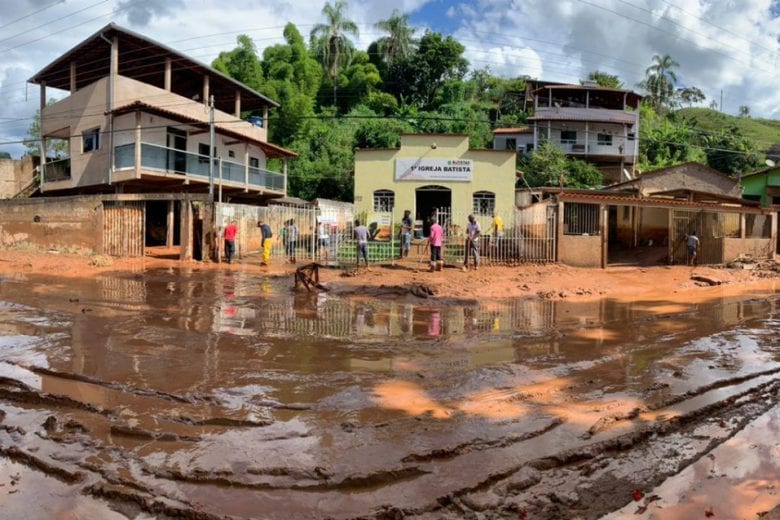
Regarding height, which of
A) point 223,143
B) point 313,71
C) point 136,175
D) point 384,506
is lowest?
point 384,506

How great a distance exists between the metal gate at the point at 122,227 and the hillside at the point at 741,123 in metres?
73.9

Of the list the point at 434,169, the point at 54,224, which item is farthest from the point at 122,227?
the point at 434,169

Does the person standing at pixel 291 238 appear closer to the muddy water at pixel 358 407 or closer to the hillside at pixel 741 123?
the muddy water at pixel 358 407

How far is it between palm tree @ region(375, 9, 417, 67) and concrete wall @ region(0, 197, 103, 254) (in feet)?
139

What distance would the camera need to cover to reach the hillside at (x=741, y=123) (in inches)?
3020

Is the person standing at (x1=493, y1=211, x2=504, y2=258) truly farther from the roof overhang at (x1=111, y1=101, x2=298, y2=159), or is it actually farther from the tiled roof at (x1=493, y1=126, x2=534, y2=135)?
the tiled roof at (x1=493, y1=126, x2=534, y2=135)

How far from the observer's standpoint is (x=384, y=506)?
12.7ft

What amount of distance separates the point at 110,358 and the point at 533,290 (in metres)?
11.1

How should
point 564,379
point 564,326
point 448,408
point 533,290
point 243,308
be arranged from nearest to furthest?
point 448,408 → point 564,379 → point 564,326 → point 243,308 → point 533,290

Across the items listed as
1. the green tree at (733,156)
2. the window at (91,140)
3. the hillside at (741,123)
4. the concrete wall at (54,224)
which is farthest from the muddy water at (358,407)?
the hillside at (741,123)

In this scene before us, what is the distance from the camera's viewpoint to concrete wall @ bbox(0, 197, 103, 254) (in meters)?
20.2

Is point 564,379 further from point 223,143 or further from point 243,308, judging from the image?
point 223,143

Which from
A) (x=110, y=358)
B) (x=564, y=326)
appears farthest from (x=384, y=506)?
(x=564, y=326)

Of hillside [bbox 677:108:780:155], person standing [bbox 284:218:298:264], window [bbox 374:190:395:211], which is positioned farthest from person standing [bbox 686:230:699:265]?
hillside [bbox 677:108:780:155]
